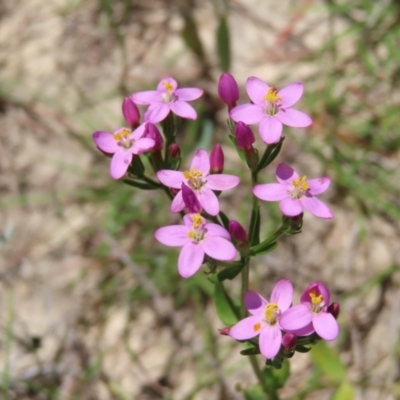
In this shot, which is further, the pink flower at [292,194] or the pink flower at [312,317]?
the pink flower at [292,194]

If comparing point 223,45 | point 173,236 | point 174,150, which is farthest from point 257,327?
point 223,45

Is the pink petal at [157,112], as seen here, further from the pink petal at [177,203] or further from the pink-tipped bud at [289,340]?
the pink-tipped bud at [289,340]

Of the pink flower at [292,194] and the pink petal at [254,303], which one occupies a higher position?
the pink flower at [292,194]

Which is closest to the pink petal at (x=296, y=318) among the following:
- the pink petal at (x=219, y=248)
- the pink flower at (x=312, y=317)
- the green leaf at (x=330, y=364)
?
the pink flower at (x=312, y=317)

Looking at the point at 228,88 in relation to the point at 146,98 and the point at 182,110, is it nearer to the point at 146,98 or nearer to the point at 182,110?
the point at 182,110

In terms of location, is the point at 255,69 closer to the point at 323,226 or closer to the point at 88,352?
the point at 323,226

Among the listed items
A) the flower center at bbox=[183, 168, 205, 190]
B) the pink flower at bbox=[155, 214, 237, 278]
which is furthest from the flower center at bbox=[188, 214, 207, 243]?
the flower center at bbox=[183, 168, 205, 190]
